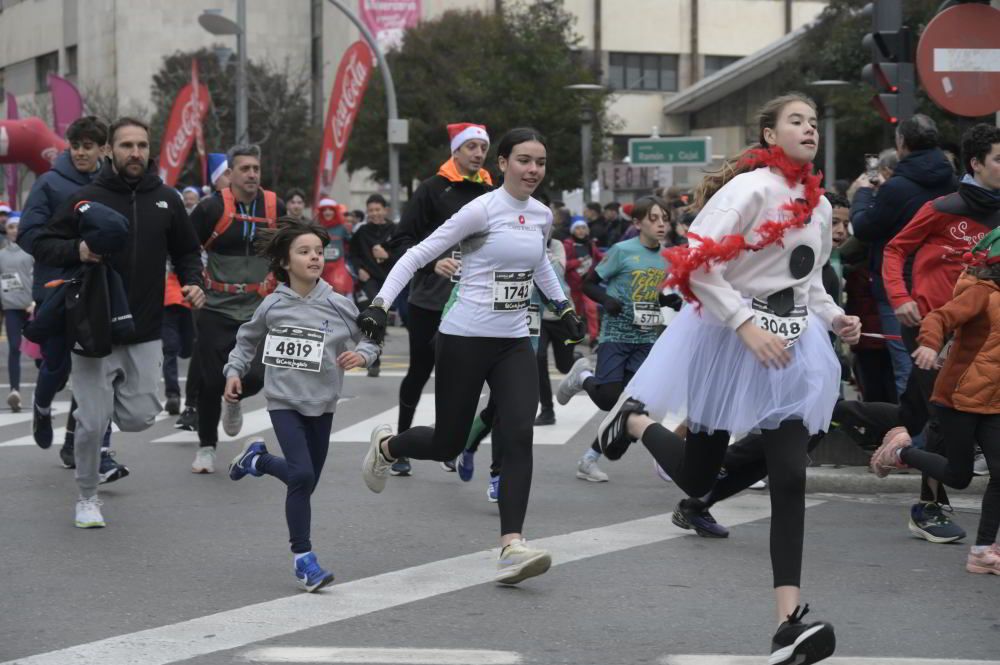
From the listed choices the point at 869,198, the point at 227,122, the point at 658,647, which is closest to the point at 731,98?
the point at 227,122

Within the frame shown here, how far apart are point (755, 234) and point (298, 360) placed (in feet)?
7.00

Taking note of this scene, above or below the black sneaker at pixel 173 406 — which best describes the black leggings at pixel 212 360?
above

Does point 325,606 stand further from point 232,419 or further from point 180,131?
point 180,131

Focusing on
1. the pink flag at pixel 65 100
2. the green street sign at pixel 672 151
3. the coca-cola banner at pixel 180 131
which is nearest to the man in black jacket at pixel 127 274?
the pink flag at pixel 65 100

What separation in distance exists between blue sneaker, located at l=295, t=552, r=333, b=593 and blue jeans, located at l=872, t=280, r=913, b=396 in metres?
4.22

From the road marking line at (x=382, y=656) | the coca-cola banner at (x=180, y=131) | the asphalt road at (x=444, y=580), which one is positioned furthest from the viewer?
the coca-cola banner at (x=180, y=131)

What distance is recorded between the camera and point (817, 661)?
5.00m

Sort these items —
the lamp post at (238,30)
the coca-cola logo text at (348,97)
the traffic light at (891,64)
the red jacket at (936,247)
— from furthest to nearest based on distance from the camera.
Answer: the lamp post at (238,30) → the coca-cola logo text at (348,97) → the traffic light at (891,64) → the red jacket at (936,247)

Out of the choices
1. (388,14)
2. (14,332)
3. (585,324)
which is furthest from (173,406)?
(388,14)

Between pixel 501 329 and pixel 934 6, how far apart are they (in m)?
36.1

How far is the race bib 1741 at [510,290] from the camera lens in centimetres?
689

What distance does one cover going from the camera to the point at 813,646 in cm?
492

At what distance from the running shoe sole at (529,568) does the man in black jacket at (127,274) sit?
254cm

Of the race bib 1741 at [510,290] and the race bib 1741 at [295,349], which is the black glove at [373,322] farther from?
the race bib 1741 at [510,290]
